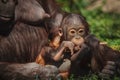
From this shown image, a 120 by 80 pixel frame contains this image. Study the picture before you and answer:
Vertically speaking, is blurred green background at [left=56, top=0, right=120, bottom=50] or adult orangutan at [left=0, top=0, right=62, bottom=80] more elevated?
adult orangutan at [left=0, top=0, right=62, bottom=80]

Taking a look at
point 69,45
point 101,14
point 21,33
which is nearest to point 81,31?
point 69,45

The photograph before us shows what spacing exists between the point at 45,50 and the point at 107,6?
21.4 ft

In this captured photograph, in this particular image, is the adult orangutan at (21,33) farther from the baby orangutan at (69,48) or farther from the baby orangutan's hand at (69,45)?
the baby orangutan's hand at (69,45)

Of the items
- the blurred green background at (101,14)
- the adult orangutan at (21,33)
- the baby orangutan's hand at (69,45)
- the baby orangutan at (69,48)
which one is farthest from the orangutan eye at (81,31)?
the blurred green background at (101,14)

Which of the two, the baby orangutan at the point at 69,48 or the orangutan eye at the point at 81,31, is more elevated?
the orangutan eye at the point at 81,31

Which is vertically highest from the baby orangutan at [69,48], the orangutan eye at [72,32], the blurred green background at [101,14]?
the orangutan eye at [72,32]

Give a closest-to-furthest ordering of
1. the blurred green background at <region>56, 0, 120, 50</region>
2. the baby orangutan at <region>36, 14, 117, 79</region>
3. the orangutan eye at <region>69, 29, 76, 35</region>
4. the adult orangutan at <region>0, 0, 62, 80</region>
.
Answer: the adult orangutan at <region>0, 0, 62, 80</region> < the baby orangutan at <region>36, 14, 117, 79</region> < the orangutan eye at <region>69, 29, 76, 35</region> < the blurred green background at <region>56, 0, 120, 50</region>

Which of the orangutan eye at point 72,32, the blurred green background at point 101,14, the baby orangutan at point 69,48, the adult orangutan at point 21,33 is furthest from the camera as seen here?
the blurred green background at point 101,14

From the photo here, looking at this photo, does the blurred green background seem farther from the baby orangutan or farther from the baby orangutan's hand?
the baby orangutan's hand

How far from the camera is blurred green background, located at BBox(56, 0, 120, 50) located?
29.5 ft

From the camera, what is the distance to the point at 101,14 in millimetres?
12047

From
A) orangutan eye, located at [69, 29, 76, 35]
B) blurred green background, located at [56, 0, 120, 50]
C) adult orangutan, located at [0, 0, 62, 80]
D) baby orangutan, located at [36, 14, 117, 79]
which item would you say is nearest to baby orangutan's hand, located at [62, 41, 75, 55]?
baby orangutan, located at [36, 14, 117, 79]

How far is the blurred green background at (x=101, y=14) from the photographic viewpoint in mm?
8990

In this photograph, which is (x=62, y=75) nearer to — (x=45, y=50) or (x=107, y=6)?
(x=45, y=50)
